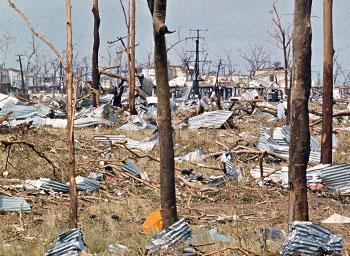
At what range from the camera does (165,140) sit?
14.2ft

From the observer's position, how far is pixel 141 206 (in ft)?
20.5

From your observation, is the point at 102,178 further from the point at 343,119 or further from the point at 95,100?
the point at 343,119

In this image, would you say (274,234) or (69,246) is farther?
(274,234)

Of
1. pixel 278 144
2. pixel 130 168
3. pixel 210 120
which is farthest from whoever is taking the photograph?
pixel 210 120

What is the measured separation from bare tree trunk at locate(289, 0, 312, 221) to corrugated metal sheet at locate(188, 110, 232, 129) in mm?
10736

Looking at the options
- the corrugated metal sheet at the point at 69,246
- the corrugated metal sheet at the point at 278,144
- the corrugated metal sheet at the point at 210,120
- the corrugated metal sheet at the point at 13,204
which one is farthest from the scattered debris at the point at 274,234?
the corrugated metal sheet at the point at 210,120

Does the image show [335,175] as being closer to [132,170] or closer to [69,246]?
[132,170]

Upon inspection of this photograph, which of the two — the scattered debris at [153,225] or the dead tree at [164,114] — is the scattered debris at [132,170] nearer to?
the scattered debris at [153,225]

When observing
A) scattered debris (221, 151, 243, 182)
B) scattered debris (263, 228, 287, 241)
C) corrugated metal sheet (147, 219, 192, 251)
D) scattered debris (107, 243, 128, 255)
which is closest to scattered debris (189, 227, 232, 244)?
corrugated metal sheet (147, 219, 192, 251)

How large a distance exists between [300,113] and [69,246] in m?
1.91

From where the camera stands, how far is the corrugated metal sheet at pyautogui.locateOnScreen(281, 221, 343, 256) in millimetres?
3779

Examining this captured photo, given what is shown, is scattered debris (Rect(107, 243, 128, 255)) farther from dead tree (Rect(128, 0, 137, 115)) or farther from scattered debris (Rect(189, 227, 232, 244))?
dead tree (Rect(128, 0, 137, 115))

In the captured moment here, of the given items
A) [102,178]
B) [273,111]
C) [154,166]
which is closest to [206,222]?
[102,178]

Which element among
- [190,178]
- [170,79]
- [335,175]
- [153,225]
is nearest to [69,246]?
[153,225]
